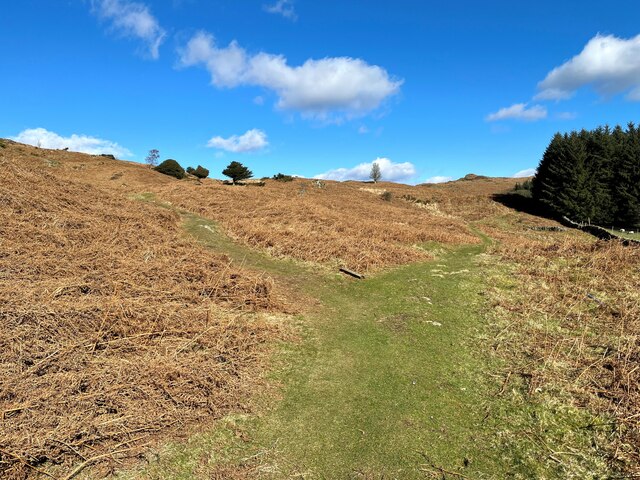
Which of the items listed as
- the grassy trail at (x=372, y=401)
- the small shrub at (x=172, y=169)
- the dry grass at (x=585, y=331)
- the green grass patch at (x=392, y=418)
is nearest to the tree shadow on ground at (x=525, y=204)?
the dry grass at (x=585, y=331)

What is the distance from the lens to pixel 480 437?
5.71m

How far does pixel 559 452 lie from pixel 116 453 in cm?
610

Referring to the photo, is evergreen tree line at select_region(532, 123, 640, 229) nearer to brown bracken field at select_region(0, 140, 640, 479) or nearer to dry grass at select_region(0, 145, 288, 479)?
brown bracken field at select_region(0, 140, 640, 479)

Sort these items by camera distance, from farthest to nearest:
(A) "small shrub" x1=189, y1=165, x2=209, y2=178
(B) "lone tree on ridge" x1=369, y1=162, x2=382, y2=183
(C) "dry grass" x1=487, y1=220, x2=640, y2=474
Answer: (B) "lone tree on ridge" x1=369, y1=162, x2=382, y2=183
(A) "small shrub" x1=189, y1=165, x2=209, y2=178
(C) "dry grass" x1=487, y1=220, x2=640, y2=474

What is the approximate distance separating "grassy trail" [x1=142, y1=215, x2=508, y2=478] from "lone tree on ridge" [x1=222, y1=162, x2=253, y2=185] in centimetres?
2869

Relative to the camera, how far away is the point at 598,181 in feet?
129

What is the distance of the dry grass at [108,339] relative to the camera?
4.93m

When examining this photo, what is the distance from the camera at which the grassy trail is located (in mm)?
5148

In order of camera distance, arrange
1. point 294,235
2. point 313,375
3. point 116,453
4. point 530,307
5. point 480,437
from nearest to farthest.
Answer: point 116,453
point 480,437
point 313,375
point 530,307
point 294,235

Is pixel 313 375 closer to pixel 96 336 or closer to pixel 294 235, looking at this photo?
pixel 96 336

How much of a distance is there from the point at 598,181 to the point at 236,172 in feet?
124

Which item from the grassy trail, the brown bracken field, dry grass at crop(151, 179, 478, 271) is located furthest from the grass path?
dry grass at crop(151, 179, 478, 271)

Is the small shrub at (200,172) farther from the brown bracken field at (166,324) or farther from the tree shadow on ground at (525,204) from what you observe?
the tree shadow on ground at (525,204)

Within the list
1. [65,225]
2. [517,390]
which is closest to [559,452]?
[517,390]
